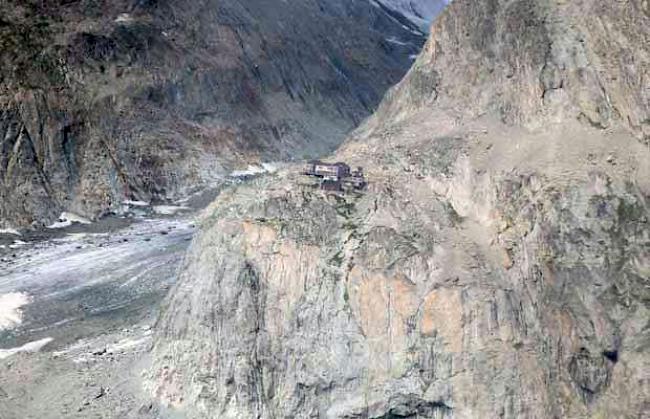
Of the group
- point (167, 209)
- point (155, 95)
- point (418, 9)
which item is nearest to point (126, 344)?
point (167, 209)

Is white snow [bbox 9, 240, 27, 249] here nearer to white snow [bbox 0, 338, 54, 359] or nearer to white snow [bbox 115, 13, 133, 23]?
white snow [bbox 0, 338, 54, 359]

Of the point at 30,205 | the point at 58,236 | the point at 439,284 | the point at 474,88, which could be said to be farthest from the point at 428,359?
the point at 30,205

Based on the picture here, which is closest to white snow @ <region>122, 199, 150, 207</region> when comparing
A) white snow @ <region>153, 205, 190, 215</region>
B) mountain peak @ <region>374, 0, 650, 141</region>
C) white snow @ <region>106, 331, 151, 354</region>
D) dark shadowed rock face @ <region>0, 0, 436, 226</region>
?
dark shadowed rock face @ <region>0, 0, 436, 226</region>

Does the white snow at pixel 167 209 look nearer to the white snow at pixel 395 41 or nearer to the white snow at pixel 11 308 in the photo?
the white snow at pixel 11 308

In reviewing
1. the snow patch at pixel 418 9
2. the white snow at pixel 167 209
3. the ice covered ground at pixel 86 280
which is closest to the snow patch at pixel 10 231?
the ice covered ground at pixel 86 280

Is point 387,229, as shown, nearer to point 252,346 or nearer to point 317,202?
point 317,202

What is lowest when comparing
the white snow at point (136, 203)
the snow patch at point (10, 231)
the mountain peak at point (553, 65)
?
the snow patch at point (10, 231)
